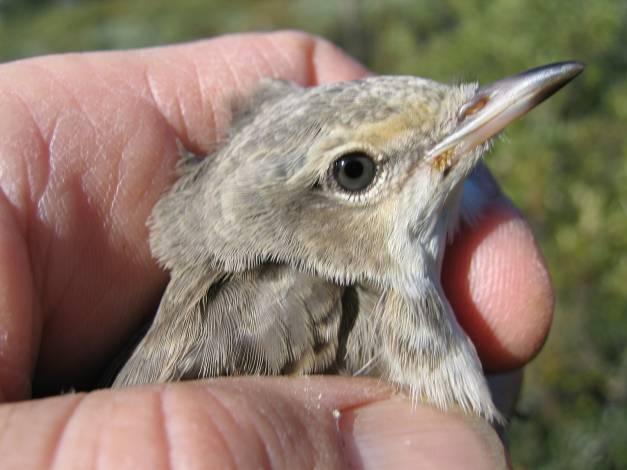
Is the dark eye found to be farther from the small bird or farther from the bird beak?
the bird beak

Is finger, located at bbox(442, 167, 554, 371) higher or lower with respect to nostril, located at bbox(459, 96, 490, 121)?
lower

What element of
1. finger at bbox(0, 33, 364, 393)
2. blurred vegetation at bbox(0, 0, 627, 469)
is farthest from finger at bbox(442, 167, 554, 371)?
blurred vegetation at bbox(0, 0, 627, 469)

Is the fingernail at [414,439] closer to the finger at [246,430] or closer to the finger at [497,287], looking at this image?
the finger at [246,430]

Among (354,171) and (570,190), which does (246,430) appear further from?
(570,190)

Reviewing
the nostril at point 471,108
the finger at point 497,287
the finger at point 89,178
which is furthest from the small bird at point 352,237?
the finger at point 497,287

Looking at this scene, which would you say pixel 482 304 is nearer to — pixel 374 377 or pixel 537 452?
pixel 374 377

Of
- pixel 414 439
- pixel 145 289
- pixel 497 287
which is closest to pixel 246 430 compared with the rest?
pixel 414 439

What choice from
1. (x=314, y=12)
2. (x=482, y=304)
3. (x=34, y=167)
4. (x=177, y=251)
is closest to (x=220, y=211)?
(x=177, y=251)
